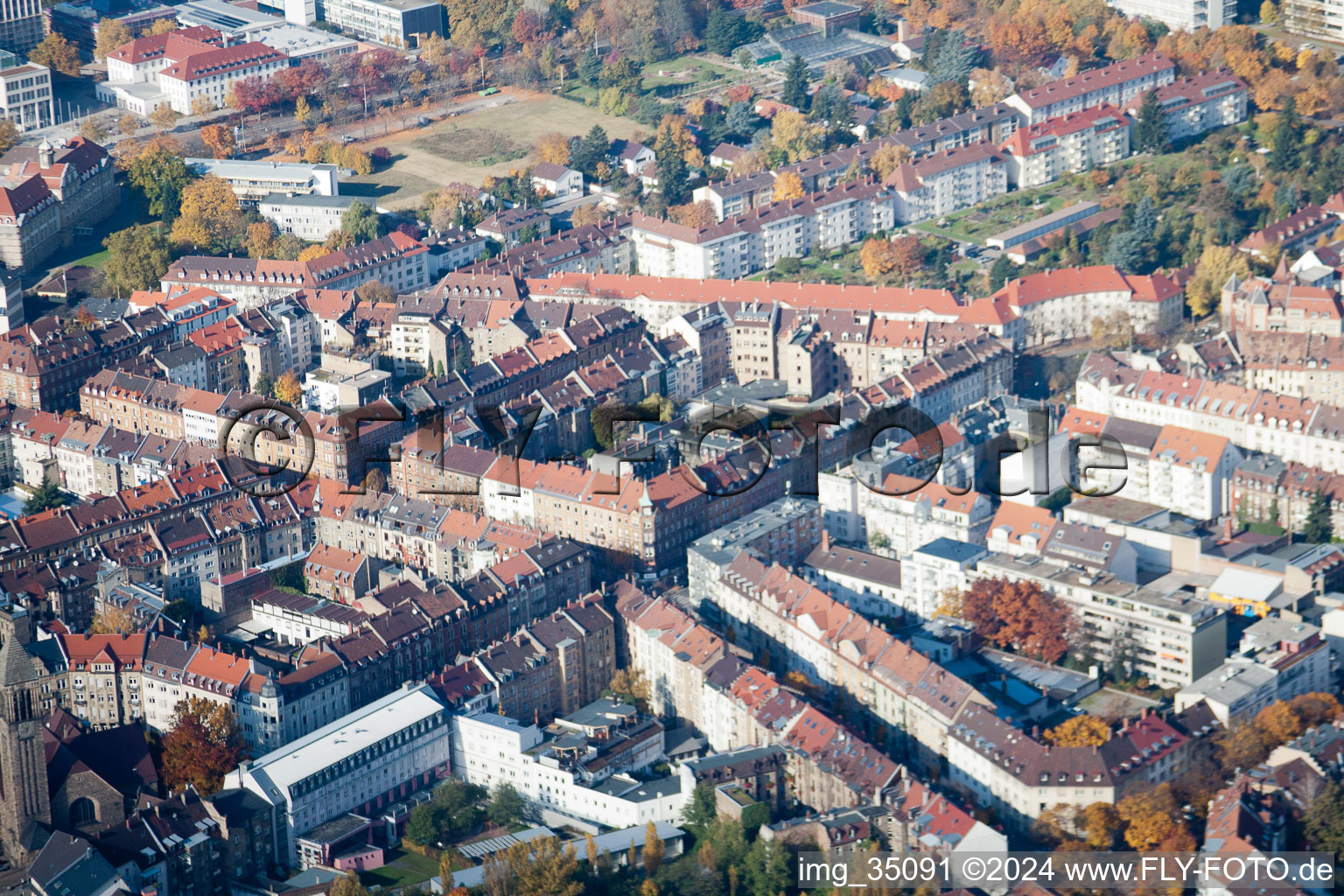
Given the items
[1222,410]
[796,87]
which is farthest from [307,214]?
[1222,410]

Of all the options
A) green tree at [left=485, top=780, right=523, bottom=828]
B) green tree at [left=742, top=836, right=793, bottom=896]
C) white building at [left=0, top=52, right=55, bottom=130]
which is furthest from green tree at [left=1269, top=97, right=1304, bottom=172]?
white building at [left=0, top=52, right=55, bottom=130]

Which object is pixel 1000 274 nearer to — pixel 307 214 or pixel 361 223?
pixel 361 223

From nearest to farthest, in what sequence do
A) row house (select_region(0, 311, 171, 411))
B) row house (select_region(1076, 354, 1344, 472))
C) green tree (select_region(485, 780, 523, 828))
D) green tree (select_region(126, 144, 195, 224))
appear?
green tree (select_region(485, 780, 523, 828)) → row house (select_region(1076, 354, 1344, 472)) → row house (select_region(0, 311, 171, 411)) → green tree (select_region(126, 144, 195, 224))

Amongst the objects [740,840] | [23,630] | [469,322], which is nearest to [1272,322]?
[469,322]

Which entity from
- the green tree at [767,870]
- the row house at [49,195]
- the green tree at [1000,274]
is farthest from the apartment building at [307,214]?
the green tree at [767,870]

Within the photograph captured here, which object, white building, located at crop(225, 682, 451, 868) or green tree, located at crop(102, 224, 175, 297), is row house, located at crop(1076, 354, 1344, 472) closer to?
white building, located at crop(225, 682, 451, 868)

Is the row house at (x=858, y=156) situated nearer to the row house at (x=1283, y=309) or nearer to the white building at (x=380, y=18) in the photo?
the row house at (x=1283, y=309)
